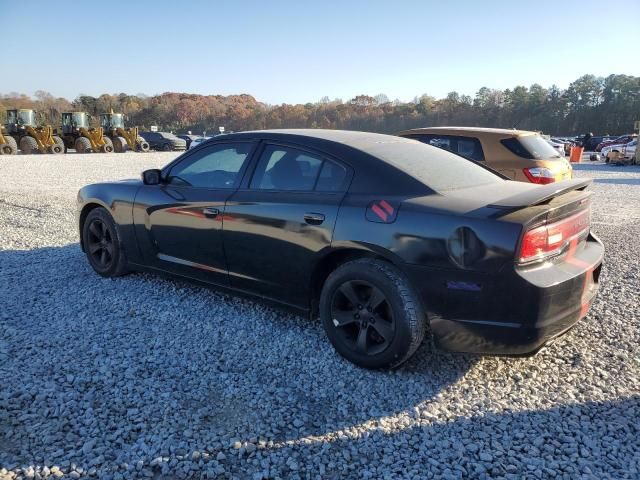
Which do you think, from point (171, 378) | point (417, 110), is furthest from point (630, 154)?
point (417, 110)

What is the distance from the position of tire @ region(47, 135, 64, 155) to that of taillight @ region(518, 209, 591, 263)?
29.3 metres

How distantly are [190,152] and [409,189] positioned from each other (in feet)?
7.13

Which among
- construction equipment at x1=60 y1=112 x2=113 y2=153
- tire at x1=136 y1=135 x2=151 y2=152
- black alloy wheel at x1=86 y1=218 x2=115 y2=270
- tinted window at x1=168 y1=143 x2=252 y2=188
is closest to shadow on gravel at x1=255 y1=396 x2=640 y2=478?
tinted window at x1=168 y1=143 x2=252 y2=188

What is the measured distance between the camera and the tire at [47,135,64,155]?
88.2 feet

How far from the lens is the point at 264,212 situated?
11.6ft

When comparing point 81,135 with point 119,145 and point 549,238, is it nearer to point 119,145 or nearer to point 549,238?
point 119,145

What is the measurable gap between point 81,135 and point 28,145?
375cm

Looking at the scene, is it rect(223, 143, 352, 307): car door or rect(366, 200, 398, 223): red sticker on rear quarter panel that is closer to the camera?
rect(366, 200, 398, 223): red sticker on rear quarter panel

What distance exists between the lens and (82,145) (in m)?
28.5

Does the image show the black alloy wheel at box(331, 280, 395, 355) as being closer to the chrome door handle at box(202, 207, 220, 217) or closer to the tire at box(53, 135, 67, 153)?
the chrome door handle at box(202, 207, 220, 217)

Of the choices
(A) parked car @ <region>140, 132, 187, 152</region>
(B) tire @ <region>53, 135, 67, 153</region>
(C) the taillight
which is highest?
(C) the taillight

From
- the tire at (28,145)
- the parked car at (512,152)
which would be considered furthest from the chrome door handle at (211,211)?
the tire at (28,145)

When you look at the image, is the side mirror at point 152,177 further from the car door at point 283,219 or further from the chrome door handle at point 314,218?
the chrome door handle at point 314,218

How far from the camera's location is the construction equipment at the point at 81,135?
2858cm
